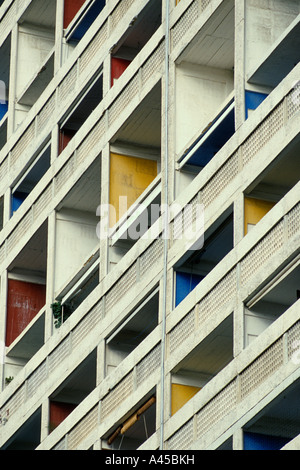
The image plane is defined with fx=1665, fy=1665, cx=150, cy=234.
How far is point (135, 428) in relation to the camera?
4000cm

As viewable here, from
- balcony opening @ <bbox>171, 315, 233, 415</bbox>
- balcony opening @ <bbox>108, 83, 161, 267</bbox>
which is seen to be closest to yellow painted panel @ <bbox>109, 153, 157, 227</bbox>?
balcony opening @ <bbox>108, 83, 161, 267</bbox>

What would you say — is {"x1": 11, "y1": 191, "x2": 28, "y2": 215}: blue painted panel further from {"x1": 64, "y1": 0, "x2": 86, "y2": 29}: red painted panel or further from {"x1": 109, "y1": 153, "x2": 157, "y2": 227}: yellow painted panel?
{"x1": 109, "y1": 153, "x2": 157, "y2": 227}: yellow painted panel

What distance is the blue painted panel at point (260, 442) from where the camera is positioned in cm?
3306

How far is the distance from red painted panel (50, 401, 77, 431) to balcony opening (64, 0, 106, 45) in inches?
438

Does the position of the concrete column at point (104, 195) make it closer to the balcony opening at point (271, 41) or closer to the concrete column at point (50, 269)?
the concrete column at point (50, 269)

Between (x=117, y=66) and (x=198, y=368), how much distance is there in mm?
10523

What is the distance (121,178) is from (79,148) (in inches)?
99.4

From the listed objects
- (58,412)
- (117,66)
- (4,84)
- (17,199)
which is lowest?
(58,412)

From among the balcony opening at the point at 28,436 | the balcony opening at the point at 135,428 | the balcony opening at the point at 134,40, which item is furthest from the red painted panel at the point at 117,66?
the balcony opening at the point at 135,428

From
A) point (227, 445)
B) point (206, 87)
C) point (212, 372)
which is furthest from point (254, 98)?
point (227, 445)

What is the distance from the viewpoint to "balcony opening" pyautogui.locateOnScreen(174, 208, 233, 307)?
3719 cm

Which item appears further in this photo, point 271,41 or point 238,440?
point 271,41

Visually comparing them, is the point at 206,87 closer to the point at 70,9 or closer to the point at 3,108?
the point at 70,9
